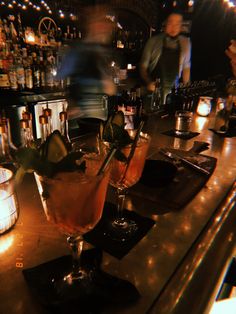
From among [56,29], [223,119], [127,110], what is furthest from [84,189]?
[56,29]

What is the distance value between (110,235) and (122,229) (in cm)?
4

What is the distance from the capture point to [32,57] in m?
3.21

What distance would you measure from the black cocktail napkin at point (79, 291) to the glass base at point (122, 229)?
115 mm

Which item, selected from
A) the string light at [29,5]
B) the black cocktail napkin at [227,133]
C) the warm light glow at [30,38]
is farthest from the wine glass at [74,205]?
the string light at [29,5]

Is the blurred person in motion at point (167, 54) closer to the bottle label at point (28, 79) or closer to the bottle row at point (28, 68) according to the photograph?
the bottle row at point (28, 68)

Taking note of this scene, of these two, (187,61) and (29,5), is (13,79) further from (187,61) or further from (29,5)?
(187,61)

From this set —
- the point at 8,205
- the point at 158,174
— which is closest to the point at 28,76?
the point at 158,174

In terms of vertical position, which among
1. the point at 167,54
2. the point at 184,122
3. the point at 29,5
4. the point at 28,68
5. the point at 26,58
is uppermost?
the point at 29,5

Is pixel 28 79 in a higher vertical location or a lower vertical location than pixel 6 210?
higher

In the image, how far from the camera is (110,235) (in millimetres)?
703

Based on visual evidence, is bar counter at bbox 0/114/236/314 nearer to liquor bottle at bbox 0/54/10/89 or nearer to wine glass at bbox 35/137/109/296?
wine glass at bbox 35/137/109/296

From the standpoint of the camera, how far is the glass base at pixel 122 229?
0.70 metres

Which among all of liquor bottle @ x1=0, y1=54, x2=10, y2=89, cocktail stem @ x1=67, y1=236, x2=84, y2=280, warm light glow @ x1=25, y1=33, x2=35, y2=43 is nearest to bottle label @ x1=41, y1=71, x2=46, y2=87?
liquor bottle @ x1=0, y1=54, x2=10, y2=89

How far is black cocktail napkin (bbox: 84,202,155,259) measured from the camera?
654mm
